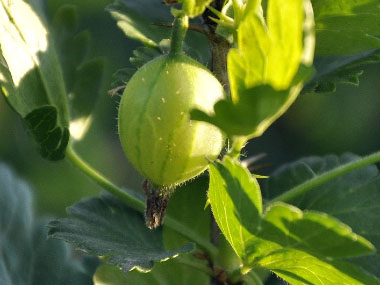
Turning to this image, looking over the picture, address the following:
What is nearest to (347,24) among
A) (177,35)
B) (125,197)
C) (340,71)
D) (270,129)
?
(340,71)

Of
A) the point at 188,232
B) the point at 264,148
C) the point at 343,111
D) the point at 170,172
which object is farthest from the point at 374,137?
the point at 170,172

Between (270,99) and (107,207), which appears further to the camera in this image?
(107,207)

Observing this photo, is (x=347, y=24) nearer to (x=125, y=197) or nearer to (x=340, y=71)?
(x=340, y=71)

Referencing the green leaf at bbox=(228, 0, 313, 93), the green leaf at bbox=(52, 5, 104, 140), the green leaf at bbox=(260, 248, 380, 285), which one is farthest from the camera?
the green leaf at bbox=(52, 5, 104, 140)

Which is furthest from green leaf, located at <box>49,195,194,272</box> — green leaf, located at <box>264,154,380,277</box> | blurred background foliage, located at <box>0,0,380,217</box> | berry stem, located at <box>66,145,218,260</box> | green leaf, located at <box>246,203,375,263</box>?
blurred background foliage, located at <box>0,0,380,217</box>

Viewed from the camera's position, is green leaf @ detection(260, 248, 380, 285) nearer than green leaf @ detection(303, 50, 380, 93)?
Yes

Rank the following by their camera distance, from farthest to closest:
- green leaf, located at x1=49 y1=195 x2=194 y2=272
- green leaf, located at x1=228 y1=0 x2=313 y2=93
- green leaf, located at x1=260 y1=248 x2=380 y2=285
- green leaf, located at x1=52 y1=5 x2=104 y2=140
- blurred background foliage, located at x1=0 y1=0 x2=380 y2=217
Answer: blurred background foliage, located at x1=0 y1=0 x2=380 y2=217
green leaf, located at x1=52 y1=5 x2=104 y2=140
green leaf, located at x1=49 y1=195 x2=194 y2=272
green leaf, located at x1=260 y1=248 x2=380 y2=285
green leaf, located at x1=228 y1=0 x2=313 y2=93

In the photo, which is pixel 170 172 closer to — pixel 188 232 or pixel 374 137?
pixel 188 232

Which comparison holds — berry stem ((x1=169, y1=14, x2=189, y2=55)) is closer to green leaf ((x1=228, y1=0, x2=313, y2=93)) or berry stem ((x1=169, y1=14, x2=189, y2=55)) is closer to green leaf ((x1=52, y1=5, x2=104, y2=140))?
green leaf ((x1=228, y1=0, x2=313, y2=93))

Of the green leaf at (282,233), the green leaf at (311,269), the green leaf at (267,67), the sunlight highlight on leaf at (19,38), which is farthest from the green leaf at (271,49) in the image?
the sunlight highlight on leaf at (19,38)
